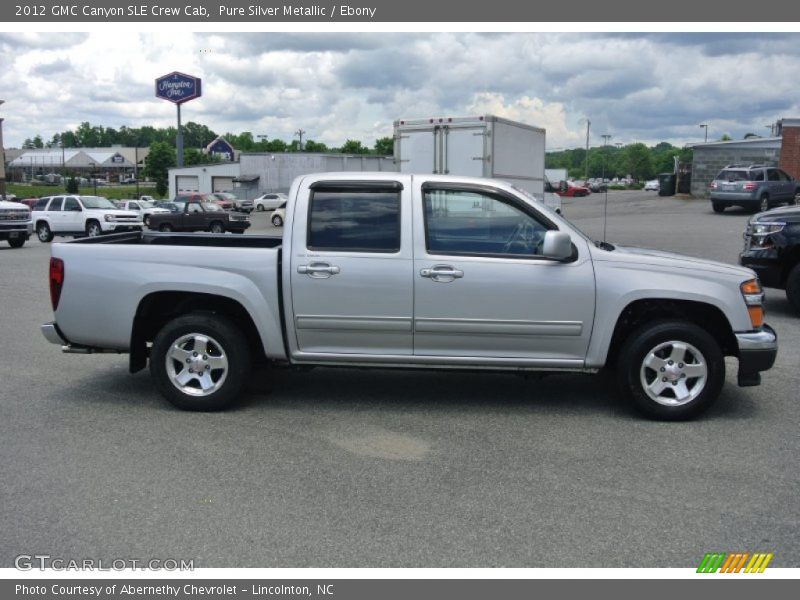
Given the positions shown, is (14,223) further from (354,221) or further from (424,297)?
(424,297)

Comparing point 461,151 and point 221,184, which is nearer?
point 461,151

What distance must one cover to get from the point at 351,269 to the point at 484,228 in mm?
1081

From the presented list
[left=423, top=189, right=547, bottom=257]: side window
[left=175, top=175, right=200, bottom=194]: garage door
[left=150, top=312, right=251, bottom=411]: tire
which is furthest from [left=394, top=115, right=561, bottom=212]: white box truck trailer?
[left=175, top=175, right=200, bottom=194]: garage door

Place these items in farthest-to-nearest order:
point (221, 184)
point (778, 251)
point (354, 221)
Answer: point (221, 184) → point (778, 251) → point (354, 221)

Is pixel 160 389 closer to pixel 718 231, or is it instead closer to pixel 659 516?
pixel 659 516

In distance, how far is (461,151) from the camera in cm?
1565

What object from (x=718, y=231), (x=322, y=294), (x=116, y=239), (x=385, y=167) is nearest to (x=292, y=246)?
(x=322, y=294)

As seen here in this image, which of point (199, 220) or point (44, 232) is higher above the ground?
point (199, 220)

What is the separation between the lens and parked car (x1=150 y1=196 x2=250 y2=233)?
109 feet

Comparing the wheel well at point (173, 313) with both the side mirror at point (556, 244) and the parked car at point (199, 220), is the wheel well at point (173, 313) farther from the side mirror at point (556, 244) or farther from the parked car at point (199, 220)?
the parked car at point (199, 220)

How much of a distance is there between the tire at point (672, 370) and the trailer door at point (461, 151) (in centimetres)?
986

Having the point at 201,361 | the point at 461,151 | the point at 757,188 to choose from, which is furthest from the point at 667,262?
the point at 757,188

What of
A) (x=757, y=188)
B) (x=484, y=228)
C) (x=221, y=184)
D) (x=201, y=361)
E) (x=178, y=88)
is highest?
(x=178, y=88)

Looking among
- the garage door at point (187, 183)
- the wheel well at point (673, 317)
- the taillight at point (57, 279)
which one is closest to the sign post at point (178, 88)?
the garage door at point (187, 183)
